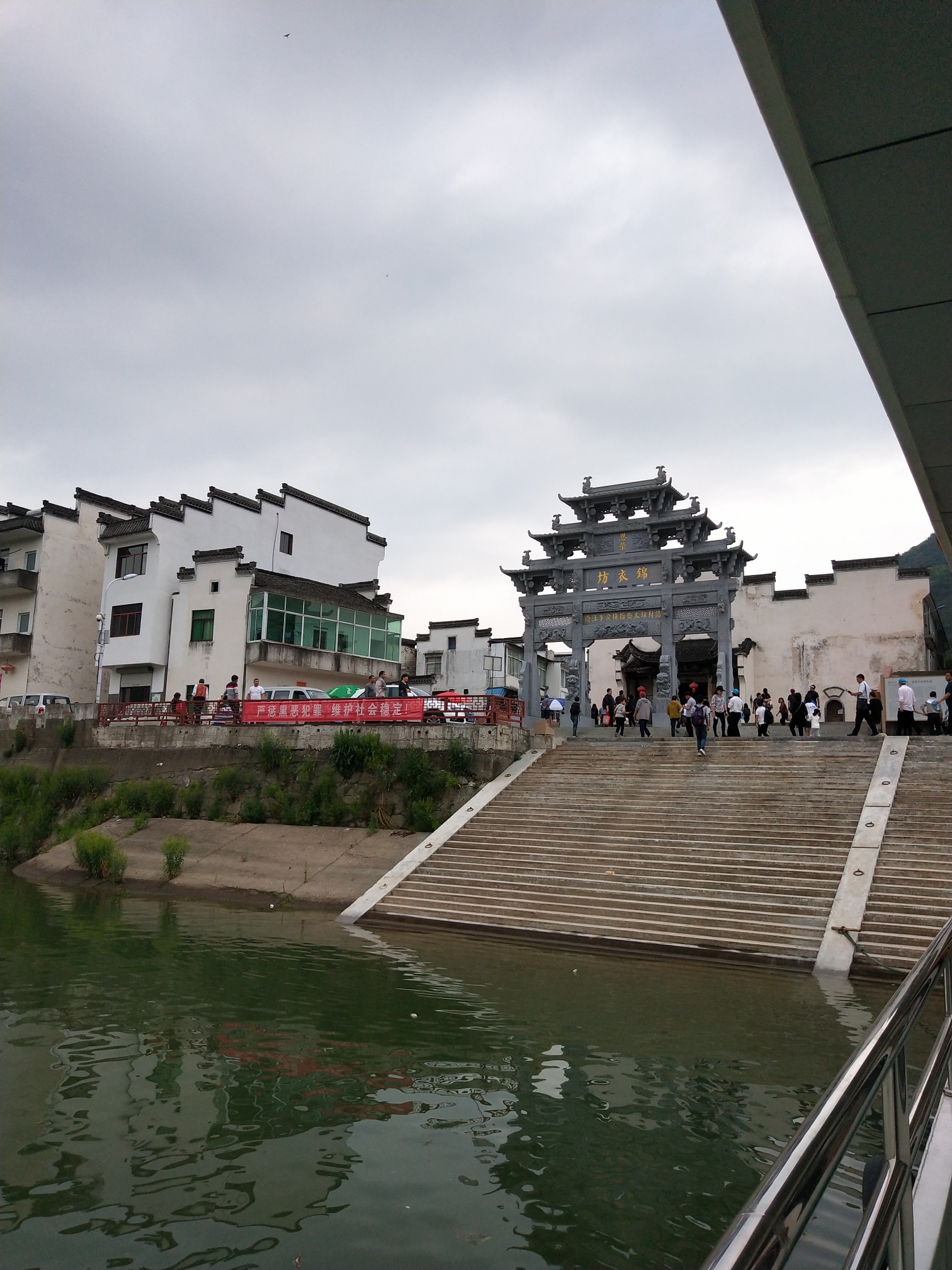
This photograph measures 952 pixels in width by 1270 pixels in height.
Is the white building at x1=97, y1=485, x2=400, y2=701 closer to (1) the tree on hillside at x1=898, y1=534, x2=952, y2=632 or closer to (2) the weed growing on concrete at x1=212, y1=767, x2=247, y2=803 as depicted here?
(2) the weed growing on concrete at x1=212, y1=767, x2=247, y2=803

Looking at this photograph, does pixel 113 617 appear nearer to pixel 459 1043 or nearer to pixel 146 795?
pixel 146 795

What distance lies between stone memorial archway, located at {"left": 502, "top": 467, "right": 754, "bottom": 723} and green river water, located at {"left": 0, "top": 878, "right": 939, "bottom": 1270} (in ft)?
47.8

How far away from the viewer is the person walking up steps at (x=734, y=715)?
2106 cm

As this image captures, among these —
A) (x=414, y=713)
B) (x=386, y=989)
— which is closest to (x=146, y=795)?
(x=414, y=713)

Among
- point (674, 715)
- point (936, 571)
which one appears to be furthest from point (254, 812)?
point (936, 571)

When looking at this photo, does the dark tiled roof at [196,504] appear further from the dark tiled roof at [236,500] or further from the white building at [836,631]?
the white building at [836,631]

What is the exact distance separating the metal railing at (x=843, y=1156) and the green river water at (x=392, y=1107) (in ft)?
8.60

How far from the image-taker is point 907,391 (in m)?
4.56

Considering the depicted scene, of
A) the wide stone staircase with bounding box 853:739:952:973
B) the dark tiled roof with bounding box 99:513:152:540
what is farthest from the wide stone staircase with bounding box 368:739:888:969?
the dark tiled roof with bounding box 99:513:152:540

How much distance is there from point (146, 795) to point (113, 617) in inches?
637

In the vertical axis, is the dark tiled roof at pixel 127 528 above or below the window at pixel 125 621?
above

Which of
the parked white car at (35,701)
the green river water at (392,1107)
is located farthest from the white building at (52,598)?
the green river water at (392,1107)

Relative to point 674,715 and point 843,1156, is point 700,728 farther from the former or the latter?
point 843,1156

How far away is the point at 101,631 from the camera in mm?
34125
